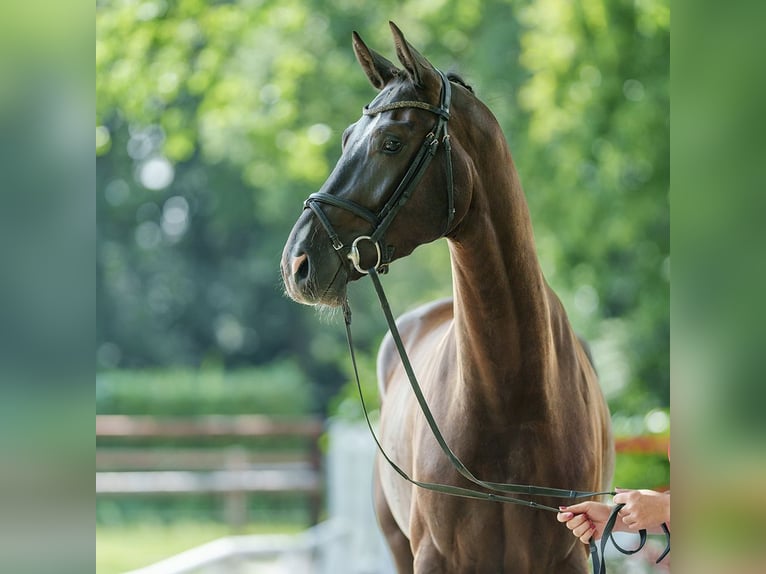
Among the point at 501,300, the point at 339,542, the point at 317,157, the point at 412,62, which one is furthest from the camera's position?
the point at 317,157

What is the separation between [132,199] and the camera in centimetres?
2323

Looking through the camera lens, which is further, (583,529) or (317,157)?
(317,157)

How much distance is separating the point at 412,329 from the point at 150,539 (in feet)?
27.2

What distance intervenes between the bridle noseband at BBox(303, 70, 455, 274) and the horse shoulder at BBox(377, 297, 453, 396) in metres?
1.74

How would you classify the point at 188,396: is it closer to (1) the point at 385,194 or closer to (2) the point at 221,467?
(2) the point at 221,467

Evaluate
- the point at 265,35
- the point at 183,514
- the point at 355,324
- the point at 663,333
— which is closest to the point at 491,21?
the point at 265,35

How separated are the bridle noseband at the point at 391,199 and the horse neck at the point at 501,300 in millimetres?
137

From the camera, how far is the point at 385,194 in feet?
8.72

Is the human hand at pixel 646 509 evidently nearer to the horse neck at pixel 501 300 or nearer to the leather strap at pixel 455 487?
the leather strap at pixel 455 487

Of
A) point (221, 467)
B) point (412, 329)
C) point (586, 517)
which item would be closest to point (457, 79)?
point (586, 517)
